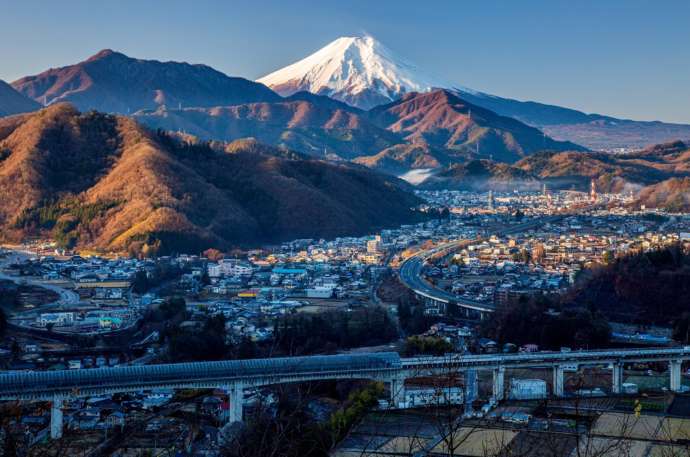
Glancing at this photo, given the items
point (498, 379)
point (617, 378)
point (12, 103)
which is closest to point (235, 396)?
point (498, 379)

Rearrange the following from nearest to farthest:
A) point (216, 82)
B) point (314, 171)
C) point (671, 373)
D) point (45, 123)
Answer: point (671, 373) → point (45, 123) → point (314, 171) → point (216, 82)

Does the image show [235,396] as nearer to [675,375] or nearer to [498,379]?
[498,379]

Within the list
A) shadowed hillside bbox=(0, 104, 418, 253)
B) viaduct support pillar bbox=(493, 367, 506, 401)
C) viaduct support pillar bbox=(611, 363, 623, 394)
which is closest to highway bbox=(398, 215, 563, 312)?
shadowed hillside bbox=(0, 104, 418, 253)

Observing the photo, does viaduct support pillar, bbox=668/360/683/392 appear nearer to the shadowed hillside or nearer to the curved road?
the curved road

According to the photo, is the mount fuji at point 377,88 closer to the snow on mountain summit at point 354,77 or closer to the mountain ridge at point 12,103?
the snow on mountain summit at point 354,77

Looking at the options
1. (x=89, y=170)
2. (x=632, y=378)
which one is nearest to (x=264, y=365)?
(x=632, y=378)

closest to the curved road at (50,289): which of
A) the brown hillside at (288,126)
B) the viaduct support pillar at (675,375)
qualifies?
the viaduct support pillar at (675,375)

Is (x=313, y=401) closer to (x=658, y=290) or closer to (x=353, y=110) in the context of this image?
(x=658, y=290)
